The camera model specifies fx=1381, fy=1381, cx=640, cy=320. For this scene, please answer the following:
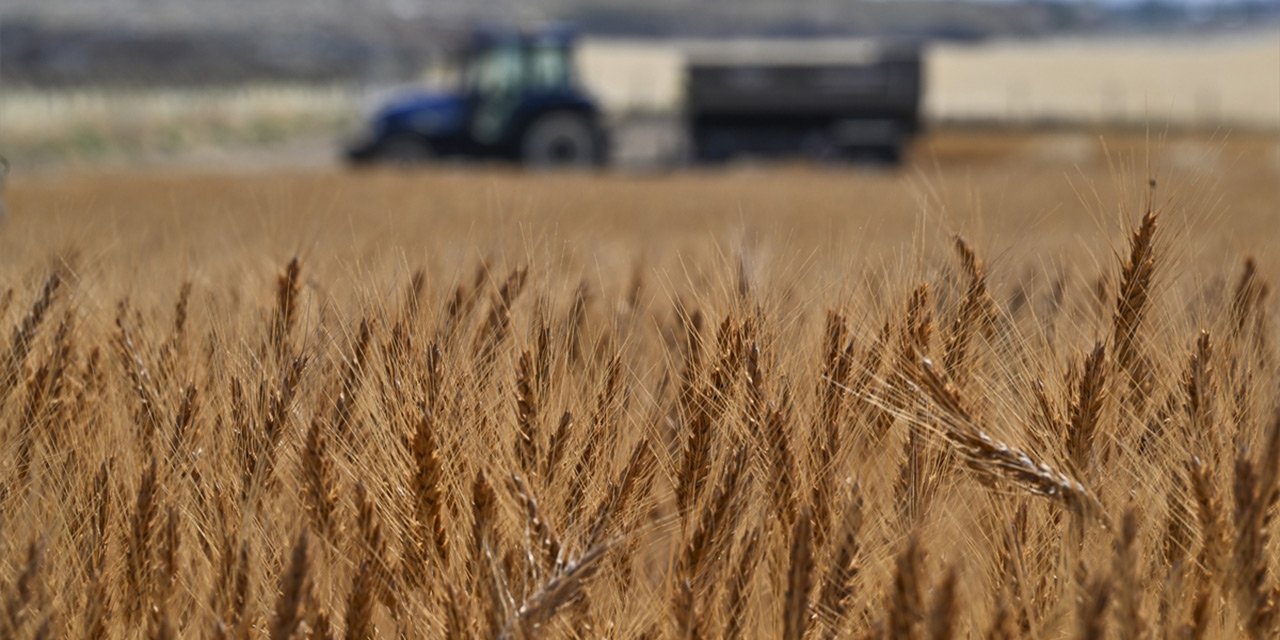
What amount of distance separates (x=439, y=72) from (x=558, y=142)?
38.1 m

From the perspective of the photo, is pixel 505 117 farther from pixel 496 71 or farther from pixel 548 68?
pixel 548 68

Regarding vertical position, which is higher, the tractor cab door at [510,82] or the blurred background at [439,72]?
the tractor cab door at [510,82]

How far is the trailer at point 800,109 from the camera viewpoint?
65.3ft

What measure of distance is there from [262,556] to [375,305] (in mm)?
484

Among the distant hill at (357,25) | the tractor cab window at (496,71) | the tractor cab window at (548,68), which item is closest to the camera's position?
the tractor cab window at (496,71)

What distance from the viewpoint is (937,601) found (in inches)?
48.6

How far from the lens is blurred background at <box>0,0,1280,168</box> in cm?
2808

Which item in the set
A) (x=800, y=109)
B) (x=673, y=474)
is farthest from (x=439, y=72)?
(x=673, y=474)

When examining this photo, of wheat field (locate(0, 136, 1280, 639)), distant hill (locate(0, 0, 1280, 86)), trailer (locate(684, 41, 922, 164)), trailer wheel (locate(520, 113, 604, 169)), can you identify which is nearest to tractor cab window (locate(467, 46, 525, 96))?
trailer wheel (locate(520, 113, 604, 169))

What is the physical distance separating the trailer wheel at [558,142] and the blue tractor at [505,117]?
13 mm

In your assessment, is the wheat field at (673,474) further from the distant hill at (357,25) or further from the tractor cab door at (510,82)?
the distant hill at (357,25)

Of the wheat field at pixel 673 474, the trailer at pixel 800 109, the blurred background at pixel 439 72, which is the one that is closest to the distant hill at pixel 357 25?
the blurred background at pixel 439 72

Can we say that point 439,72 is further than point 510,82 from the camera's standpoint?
Yes

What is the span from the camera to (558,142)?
60.8 ft
